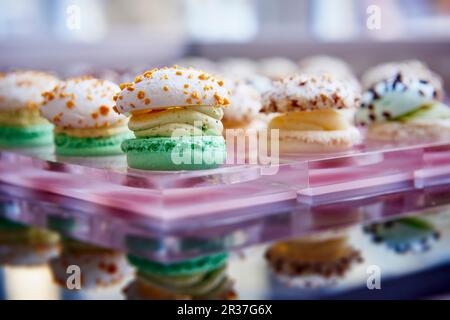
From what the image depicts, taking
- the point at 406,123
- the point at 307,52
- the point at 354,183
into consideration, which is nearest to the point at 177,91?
the point at 354,183

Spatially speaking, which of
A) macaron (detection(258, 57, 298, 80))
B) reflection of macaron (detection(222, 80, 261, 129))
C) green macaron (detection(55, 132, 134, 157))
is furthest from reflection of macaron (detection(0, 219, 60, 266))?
macaron (detection(258, 57, 298, 80))

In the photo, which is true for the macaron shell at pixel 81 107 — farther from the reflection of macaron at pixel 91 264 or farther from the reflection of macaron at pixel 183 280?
the reflection of macaron at pixel 183 280

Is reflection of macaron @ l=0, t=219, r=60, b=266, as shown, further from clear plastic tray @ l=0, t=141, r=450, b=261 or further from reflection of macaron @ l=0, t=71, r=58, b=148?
reflection of macaron @ l=0, t=71, r=58, b=148

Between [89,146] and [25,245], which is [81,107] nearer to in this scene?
[89,146]

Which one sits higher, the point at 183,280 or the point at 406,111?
the point at 406,111

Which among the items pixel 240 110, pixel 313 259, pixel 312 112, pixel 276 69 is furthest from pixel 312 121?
pixel 276 69

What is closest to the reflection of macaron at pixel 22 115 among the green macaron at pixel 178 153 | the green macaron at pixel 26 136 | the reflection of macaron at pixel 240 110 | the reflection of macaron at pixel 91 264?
the green macaron at pixel 26 136

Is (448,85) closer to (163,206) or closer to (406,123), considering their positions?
(406,123)
